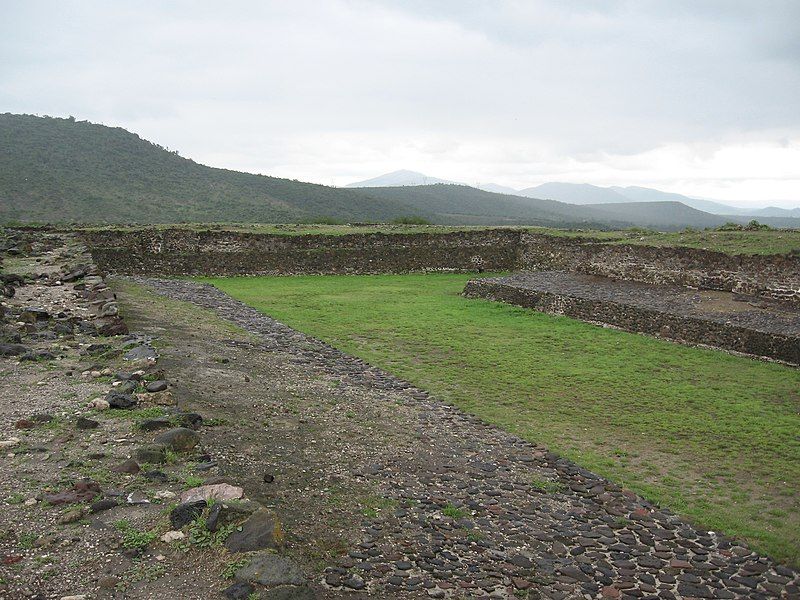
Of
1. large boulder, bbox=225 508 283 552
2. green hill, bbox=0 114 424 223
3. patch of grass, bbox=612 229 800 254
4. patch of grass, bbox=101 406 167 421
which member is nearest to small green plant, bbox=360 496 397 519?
large boulder, bbox=225 508 283 552

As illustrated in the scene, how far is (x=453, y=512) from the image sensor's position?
579 centimetres

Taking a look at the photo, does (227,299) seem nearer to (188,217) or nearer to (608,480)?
(608,480)

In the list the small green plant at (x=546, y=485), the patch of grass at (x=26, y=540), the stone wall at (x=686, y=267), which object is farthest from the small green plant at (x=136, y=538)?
the stone wall at (x=686, y=267)

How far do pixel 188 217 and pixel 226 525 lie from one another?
49.8m

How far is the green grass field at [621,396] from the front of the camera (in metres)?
6.73

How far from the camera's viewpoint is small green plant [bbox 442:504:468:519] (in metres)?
5.75

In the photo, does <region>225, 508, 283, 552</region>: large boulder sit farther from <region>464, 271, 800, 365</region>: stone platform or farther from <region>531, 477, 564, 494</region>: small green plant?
<region>464, 271, 800, 365</region>: stone platform

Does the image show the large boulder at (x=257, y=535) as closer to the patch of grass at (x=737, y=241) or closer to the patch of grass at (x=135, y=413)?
the patch of grass at (x=135, y=413)

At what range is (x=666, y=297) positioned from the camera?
1717 cm

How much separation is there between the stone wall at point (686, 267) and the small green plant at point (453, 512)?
13.3m

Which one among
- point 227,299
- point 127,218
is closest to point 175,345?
point 227,299

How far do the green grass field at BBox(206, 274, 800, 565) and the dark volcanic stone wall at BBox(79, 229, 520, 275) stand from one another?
9079mm

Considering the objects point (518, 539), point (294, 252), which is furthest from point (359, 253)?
point (518, 539)

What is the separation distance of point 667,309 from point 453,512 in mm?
11266
